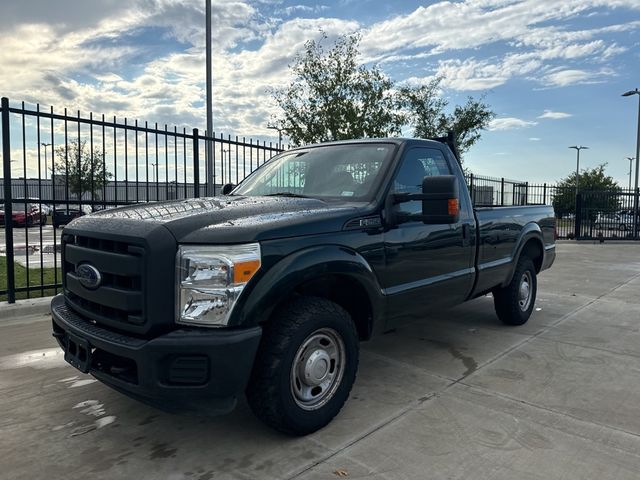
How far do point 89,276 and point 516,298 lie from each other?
14.8ft

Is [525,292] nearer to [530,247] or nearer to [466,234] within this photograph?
[530,247]

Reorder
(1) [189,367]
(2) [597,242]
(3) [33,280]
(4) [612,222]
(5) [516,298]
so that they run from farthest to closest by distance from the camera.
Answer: (4) [612,222]
(2) [597,242]
(3) [33,280]
(5) [516,298]
(1) [189,367]

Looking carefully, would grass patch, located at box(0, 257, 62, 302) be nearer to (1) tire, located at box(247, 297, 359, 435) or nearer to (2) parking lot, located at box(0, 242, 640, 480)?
(2) parking lot, located at box(0, 242, 640, 480)

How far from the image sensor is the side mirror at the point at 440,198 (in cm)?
331

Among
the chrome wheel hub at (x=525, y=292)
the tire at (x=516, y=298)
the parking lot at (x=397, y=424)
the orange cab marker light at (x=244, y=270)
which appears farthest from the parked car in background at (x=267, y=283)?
the chrome wheel hub at (x=525, y=292)

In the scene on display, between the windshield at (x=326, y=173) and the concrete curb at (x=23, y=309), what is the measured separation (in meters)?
3.47

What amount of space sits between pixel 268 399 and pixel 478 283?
8.99ft

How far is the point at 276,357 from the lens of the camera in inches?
110

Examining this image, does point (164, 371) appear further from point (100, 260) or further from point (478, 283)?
point (478, 283)

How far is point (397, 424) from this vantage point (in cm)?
327

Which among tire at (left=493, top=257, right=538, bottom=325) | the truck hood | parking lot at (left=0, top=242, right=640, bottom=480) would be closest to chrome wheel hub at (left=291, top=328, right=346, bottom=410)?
parking lot at (left=0, top=242, right=640, bottom=480)

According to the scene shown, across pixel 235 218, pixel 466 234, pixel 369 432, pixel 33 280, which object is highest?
pixel 235 218

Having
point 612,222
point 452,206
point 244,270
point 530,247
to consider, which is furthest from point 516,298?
point 612,222

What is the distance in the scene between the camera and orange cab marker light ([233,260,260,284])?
264cm
